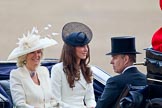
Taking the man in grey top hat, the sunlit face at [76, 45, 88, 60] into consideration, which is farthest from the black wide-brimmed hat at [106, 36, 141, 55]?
the sunlit face at [76, 45, 88, 60]

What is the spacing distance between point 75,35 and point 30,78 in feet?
1.95

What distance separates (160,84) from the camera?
105 inches

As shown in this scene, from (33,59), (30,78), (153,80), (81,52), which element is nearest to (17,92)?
(30,78)

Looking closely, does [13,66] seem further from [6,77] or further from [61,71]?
[61,71]

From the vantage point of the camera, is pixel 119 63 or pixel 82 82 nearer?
pixel 119 63

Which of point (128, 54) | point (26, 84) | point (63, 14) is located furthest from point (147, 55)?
point (63, 14)

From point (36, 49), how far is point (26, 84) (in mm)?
324

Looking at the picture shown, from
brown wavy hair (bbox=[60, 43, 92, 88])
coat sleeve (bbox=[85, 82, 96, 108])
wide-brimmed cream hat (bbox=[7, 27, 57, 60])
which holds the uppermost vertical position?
wide-brimmed cream hat (bbox=[7, 27, 57, 60])

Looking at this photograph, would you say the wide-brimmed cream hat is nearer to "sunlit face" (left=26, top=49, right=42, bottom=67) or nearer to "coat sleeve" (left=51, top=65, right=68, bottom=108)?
"sunlit face" (left=26, top=49, right=42, bottom=67)

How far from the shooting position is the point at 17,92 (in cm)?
491

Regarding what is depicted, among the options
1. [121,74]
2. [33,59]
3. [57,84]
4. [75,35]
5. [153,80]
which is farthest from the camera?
[75,35]

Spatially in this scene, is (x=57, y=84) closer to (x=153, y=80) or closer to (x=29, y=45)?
(x=29, y=45)

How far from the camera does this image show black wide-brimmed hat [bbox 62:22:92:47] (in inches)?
204

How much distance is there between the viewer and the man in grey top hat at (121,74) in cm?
399
